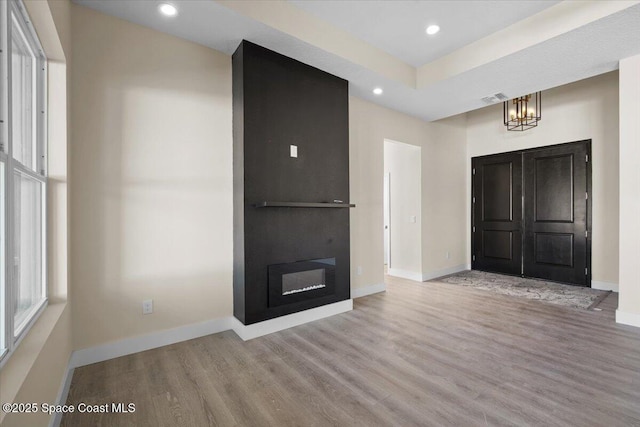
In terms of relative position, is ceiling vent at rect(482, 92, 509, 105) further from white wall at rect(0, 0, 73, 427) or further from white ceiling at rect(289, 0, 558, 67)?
white wall at rect(0, 0, 73, 427)

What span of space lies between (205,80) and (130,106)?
748 mm

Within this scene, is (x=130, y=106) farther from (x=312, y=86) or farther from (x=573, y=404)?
(x=573, y=404)

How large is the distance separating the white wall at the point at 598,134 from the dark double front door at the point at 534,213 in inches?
4.7

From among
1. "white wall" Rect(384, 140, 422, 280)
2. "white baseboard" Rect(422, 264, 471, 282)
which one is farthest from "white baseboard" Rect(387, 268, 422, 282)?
"white baseboard" Rect(422, 264, 471, 282)

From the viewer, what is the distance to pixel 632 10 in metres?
2.51

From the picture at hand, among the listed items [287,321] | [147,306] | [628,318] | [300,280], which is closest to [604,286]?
[628,318]

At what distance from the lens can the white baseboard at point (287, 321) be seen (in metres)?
2.98

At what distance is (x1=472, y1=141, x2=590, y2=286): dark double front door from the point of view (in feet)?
16.2

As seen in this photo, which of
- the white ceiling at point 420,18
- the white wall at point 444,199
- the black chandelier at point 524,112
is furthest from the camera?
the white wall at point 444,199

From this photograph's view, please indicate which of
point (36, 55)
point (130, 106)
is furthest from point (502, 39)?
point (36, 55)

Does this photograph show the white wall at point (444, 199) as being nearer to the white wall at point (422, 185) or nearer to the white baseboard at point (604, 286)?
the white wall at point (422, 185)

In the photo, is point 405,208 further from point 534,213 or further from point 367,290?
point 534,213

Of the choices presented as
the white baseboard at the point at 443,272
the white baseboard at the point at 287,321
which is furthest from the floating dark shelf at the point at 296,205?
the white baseboard at the point at 443,272

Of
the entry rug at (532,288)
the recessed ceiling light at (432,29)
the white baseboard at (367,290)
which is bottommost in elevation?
the entry rug at (532,288)
